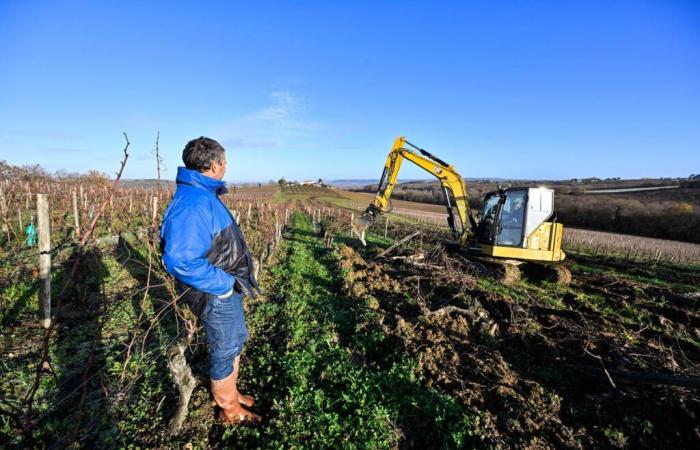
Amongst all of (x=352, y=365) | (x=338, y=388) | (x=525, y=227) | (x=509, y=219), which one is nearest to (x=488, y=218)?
(x=509, y=219)

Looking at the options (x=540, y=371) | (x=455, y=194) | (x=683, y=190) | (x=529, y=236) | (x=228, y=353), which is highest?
(x=683, y=190)

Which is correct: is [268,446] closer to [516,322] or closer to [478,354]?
[478,354]

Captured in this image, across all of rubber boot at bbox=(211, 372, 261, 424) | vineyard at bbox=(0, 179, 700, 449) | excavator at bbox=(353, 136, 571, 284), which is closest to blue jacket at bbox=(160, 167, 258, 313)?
vineyard at bbox=(0, 179, 700, 449)

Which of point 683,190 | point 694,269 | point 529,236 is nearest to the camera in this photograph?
point 529,236

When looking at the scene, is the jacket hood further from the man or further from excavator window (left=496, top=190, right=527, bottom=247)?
excavator window (left=496, top=190, right=527, bottom=247)

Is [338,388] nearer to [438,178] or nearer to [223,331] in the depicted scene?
[223,331]

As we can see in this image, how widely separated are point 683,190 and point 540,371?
46913 mm

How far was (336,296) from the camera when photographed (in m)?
7.04

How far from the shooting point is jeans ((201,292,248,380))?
282 centimetres

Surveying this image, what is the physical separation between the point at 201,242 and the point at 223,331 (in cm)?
90

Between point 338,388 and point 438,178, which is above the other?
point 438,178

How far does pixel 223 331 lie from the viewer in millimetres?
2889

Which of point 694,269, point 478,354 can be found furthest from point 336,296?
point 694,269

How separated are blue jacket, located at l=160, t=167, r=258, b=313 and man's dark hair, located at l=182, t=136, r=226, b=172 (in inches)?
3.3
